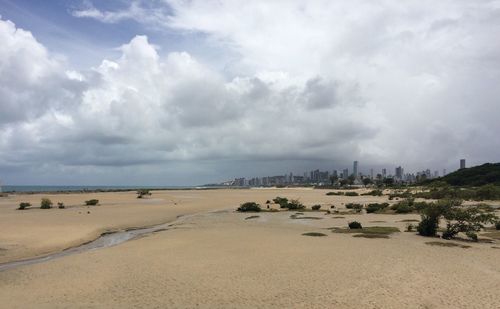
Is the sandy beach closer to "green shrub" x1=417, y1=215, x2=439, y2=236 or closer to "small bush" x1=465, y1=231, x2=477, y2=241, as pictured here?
"green shrub" x1=417, y1=215, x2=439, y2=236

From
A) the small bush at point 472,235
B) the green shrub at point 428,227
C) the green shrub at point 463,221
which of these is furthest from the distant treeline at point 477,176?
the small bush at point 472,235

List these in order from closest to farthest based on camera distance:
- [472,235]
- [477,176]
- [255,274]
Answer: [255,274]
[472,235]
[477,176]

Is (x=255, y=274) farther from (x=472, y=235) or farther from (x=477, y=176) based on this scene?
(x=477, y=176)

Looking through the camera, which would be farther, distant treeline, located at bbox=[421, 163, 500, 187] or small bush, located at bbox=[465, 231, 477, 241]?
distant treeline, located at bbox=[421, 163, 500, 187]

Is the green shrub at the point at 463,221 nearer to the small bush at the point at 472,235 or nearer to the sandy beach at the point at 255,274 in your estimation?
the small bush at the point at 472,235

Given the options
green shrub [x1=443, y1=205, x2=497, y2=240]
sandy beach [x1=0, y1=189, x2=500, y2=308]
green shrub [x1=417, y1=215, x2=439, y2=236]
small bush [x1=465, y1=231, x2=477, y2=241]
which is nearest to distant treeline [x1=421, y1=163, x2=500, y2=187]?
green shrub [x1=443, y1=205, x2=497, y2=240]

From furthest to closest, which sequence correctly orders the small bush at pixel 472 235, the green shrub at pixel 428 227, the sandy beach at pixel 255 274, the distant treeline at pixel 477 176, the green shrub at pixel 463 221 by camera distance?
1. the distant treeline at pixel 477 176
2. the green shrub at pixel 428 227
3. the green shrub at pixel 463 221
4. the small bush at pixel 472 235
5. the sandy beach at pixel 255 274

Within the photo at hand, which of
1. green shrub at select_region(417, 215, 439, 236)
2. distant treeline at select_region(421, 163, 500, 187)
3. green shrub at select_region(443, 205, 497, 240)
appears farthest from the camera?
distant treeline at select_region(421, 163, 500, 187)

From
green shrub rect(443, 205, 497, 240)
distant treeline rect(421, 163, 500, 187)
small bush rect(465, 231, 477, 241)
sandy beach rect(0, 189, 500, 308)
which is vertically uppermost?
distant treeline rect(421, 163, 500, 187)

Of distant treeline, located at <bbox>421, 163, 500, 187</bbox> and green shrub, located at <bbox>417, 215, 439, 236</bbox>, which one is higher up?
distant treeline, located at <bbox>421, 163, 500, 187</bbox>

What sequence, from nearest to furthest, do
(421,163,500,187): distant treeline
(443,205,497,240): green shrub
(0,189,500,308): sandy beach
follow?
(0,189,500,308): sandy beach
(443,205,497,240): green shrub
(421,163,500,187): distant treeline

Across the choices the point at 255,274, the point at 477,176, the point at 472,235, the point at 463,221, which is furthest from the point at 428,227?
the point at 477,176

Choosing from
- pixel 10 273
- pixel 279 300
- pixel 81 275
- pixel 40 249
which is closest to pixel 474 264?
pixel 279 300

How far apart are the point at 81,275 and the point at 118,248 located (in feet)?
20.4
